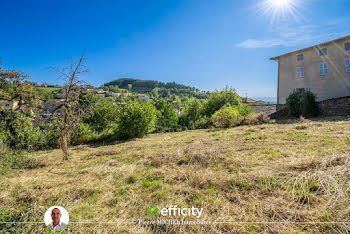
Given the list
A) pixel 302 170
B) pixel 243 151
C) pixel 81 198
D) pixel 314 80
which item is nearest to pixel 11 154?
pixel 81 198

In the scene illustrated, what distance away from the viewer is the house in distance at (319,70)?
14828 mm

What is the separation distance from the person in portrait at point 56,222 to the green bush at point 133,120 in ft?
22.1

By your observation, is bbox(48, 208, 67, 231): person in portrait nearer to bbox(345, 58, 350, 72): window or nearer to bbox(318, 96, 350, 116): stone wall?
bbox(318, 96, 350, 116): stone wall

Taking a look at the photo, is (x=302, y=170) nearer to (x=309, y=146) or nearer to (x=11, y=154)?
(x=309, y=146)

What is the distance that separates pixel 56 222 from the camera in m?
1.72

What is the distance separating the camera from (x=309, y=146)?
159 inches

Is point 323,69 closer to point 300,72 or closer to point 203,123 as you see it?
point 300,72

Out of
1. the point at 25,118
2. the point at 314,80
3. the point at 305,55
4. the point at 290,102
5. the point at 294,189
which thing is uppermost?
the point at 305,55

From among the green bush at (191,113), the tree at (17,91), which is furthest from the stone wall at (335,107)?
the tree at (17,91)

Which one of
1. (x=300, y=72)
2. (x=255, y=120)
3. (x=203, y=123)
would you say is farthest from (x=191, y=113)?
(x=300, y=72)

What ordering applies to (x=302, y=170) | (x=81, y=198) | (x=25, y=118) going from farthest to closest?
(x=25, y=118)
(x=302, y=170)
(x=81, y=198)

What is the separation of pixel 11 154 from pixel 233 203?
612cm

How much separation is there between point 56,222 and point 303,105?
52.7 feet

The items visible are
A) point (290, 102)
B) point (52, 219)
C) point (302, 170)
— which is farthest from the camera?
point (290, 102)
